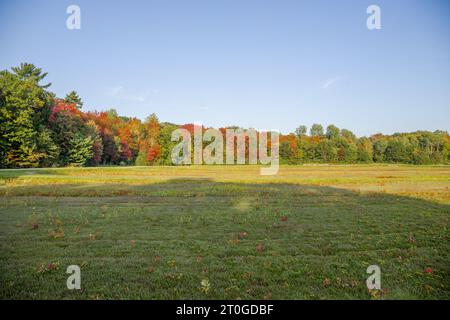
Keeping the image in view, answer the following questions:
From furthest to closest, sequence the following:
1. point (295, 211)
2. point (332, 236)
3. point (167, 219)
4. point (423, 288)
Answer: point (295, 211) < point (167, 219) < point (332, 236) < point (423, 288)

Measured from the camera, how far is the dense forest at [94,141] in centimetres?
4966

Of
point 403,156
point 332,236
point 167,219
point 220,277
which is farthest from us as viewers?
point 403,156

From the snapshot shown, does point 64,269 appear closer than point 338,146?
Yes

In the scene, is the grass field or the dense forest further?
the dense forest

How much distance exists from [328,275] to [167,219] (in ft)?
24.3

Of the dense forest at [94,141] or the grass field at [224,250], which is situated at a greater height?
the dense forest at [94,141]

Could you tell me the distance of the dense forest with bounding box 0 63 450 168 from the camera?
49.7 m

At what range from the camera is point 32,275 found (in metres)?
6.07

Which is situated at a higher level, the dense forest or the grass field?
the dense forest

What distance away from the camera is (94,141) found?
70.9 m

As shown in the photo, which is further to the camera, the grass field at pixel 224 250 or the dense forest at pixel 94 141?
the dense forest at pixel 94 141

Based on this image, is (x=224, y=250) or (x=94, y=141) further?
(x=94, y=141)
